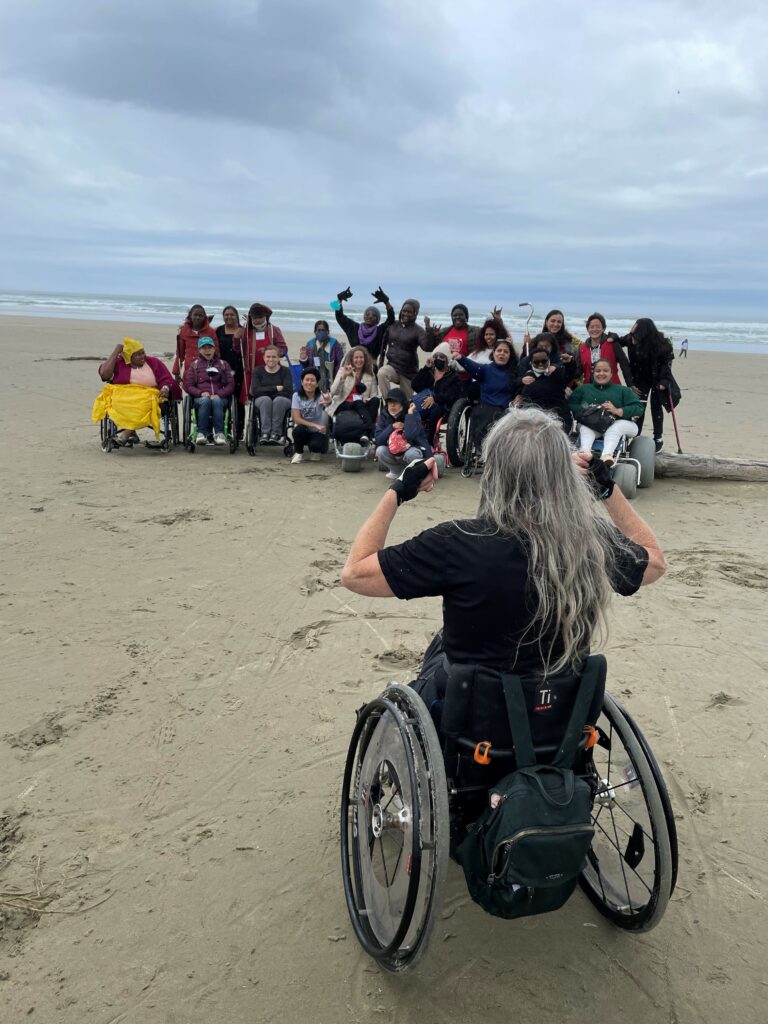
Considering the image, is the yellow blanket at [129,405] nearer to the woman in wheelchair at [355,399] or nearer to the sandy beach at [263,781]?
the woman in wheelchair at [355,399]

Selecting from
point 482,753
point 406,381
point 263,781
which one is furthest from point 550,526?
point 406,381

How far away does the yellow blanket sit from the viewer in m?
7.99

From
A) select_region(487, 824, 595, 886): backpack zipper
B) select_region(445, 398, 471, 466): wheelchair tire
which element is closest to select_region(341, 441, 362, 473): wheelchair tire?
Result: select_region(445, 398, 471, 466): wheelchair tire

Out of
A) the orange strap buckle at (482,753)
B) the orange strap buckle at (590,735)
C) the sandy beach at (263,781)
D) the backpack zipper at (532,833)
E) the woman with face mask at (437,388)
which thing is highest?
the woman with face mask at (437,388)

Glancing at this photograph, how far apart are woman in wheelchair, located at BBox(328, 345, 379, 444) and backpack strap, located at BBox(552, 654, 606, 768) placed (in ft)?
20.0

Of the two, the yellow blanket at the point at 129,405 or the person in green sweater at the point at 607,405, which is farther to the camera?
the yellow blanket at the point at 129,405

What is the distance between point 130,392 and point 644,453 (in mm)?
5241

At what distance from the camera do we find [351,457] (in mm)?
7680

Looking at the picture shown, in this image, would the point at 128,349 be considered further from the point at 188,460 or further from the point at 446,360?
the point at 446,360

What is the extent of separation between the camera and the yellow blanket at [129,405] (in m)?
7.99

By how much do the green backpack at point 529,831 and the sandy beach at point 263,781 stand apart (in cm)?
37

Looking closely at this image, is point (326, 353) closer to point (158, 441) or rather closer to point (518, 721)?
point (158, 441)

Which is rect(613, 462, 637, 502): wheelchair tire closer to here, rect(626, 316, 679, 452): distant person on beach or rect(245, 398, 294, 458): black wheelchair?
rect(626, 316, 679, 452): distant person on beach

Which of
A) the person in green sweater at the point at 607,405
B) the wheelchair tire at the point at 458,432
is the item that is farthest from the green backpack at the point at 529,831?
the wheelchair tire at the point at 458,432
